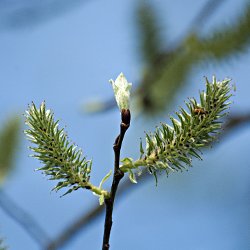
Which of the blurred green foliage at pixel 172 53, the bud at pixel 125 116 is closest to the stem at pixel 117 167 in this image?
the bud at pixel 125 116

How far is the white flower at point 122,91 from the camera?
784 millimetres

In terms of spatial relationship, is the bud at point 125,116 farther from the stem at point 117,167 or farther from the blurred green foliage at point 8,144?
the blurred green foliage at point 8,144

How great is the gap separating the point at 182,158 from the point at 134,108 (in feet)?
3.76

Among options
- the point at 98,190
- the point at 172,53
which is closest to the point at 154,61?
the point at 172,53

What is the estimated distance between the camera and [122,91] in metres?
0.79

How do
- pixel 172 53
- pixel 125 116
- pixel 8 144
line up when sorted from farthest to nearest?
pixel 172 53 → pixel 8 144 → pixel 125 116

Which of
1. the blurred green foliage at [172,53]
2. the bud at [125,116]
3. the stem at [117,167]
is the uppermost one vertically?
the blurred green foliage at [172,53]

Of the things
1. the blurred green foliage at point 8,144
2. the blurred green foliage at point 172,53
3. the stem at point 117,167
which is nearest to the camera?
the stem at point 117,167

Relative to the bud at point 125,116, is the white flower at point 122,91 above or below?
above

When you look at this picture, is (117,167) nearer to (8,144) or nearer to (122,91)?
(122,91)

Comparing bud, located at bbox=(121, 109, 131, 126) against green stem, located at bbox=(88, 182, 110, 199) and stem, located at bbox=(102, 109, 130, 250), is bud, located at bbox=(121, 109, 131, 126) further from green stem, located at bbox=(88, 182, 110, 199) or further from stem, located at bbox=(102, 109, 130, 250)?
green stem, located at bbox=(88, 182, 110, 199)

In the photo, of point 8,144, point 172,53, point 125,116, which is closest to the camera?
point 125,116

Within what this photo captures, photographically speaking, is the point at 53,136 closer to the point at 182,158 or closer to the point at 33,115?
the point at 33,115

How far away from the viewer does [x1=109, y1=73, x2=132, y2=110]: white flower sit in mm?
784
